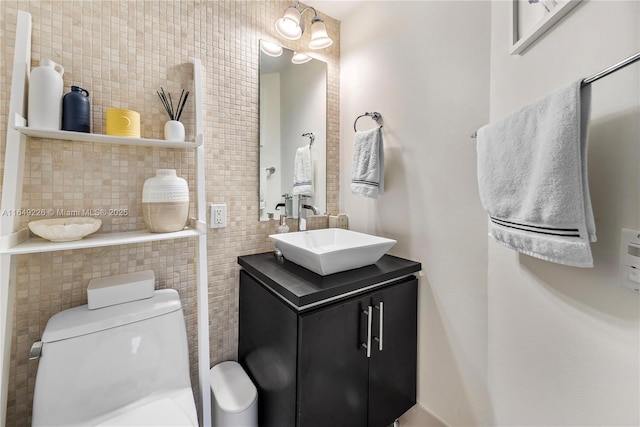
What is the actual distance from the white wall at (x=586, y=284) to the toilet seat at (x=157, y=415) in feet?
3.89

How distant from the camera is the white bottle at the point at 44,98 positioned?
84cm

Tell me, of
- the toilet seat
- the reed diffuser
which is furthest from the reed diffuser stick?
the toilet seat

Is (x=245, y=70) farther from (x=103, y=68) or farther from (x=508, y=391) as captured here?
(x=508, y=391)

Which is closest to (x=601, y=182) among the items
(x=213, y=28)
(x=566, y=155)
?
(x=566, y=155)

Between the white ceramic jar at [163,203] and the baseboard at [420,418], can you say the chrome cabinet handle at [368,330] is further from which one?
the white ceramic jar at [163,203]

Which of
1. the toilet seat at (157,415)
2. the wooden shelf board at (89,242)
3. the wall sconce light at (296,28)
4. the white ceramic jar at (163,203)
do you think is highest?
the wall sconce light at (296,28)

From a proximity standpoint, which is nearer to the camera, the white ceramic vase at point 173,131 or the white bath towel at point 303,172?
the white ceramic vase at point 173,131

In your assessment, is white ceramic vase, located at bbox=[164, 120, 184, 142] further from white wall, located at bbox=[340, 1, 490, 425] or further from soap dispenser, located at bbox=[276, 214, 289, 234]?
white wall, located at bbox=[340, 1, 490, 425]

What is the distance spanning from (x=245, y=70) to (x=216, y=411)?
1704mm

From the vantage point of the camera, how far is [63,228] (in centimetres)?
85

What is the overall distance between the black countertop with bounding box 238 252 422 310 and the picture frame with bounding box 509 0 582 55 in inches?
38.0

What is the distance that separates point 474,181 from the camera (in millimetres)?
1121

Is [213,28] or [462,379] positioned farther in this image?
[213,28]

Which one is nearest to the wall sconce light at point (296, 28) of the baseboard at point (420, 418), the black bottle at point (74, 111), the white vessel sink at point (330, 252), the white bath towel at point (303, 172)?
the white bath towel at point (303, 172)
